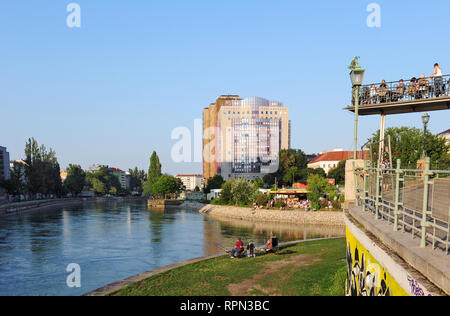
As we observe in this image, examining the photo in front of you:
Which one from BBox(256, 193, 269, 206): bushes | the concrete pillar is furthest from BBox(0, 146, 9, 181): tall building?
the concrete pillar

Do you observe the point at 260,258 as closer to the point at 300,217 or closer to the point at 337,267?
the point at 337,267

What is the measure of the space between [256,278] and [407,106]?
14.6 metres

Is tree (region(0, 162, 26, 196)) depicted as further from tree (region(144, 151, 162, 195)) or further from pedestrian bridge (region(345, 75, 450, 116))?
pedestrian bridge (region(345, 75, 450, 116))

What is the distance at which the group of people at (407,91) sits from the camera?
21047 mm

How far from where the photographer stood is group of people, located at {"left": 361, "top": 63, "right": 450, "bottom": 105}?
2105 centimetres

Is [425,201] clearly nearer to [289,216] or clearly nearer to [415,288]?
[415,288]

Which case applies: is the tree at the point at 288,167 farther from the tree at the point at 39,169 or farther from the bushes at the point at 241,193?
the tree at the point at 39,169

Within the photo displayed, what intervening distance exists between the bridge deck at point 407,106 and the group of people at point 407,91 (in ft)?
1.44

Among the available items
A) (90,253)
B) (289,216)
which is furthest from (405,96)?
(289,216)

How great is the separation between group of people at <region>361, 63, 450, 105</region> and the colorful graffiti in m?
14.1
